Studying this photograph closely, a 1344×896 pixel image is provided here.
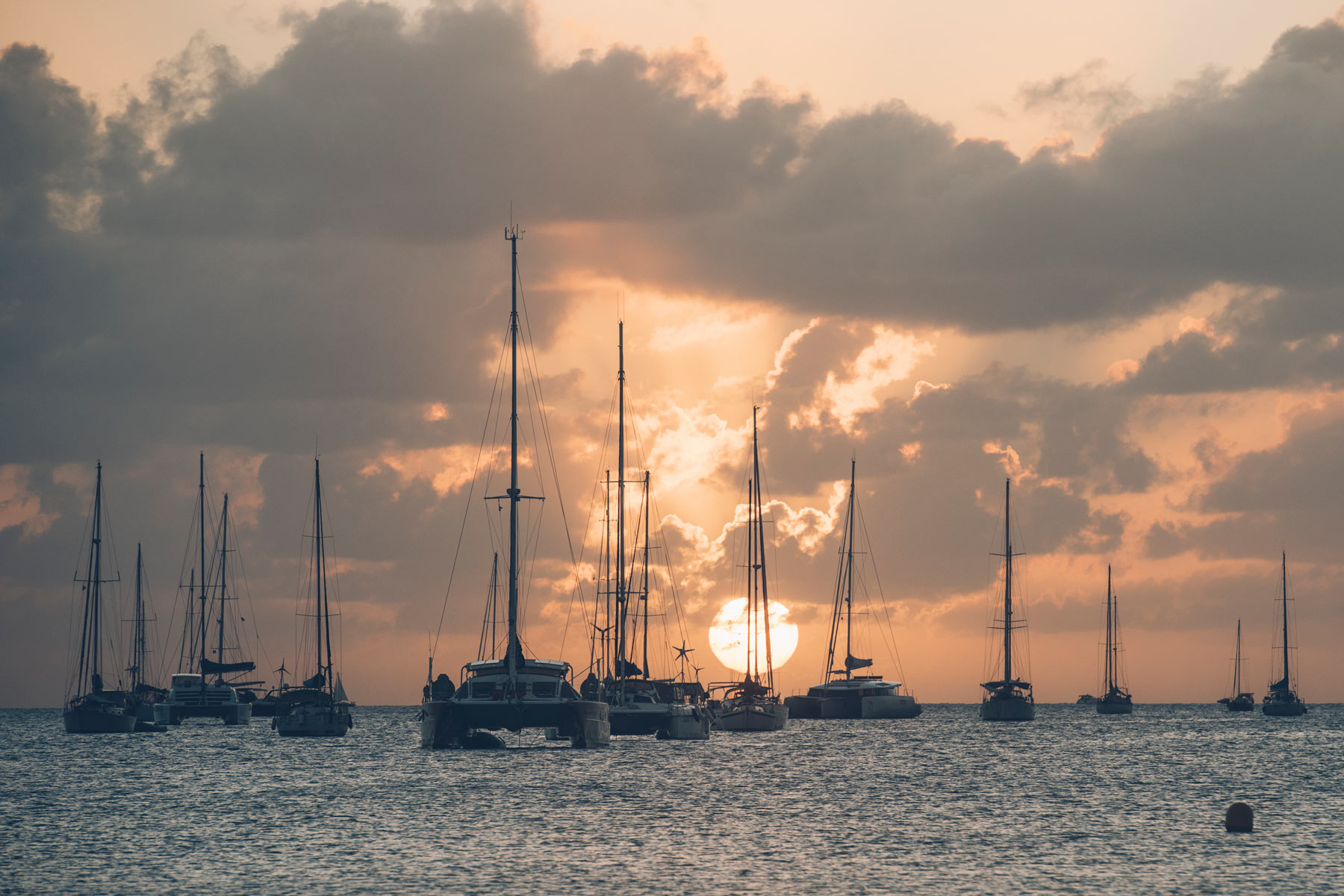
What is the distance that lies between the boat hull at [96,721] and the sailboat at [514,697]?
69.1 metres

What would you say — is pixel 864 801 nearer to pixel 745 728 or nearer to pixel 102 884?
pixel 102 884

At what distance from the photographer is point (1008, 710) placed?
17700 centimetres

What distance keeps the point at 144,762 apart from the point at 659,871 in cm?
6856

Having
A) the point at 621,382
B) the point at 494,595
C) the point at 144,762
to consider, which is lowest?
the point at 144,762

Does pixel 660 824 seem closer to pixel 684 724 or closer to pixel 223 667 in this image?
pixel 684 724

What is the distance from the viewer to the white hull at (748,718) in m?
130

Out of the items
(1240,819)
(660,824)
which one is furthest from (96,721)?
(1240,819)

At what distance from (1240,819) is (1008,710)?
123201 millimetres

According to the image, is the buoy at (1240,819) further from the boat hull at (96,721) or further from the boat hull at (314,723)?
the boat hull at (96,721)

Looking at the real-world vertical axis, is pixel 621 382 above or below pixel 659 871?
above

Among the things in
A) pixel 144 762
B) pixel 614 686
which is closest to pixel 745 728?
pixel 614 686

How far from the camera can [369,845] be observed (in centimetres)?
5197

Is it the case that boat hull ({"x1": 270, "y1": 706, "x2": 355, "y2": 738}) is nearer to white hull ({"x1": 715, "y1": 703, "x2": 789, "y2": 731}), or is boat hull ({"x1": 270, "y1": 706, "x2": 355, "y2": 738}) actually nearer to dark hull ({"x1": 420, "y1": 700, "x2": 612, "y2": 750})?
white hull ({"x1": 715, "y1": 703, "x2": 789, "y2": 731})

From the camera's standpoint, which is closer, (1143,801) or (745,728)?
(1143,801)
